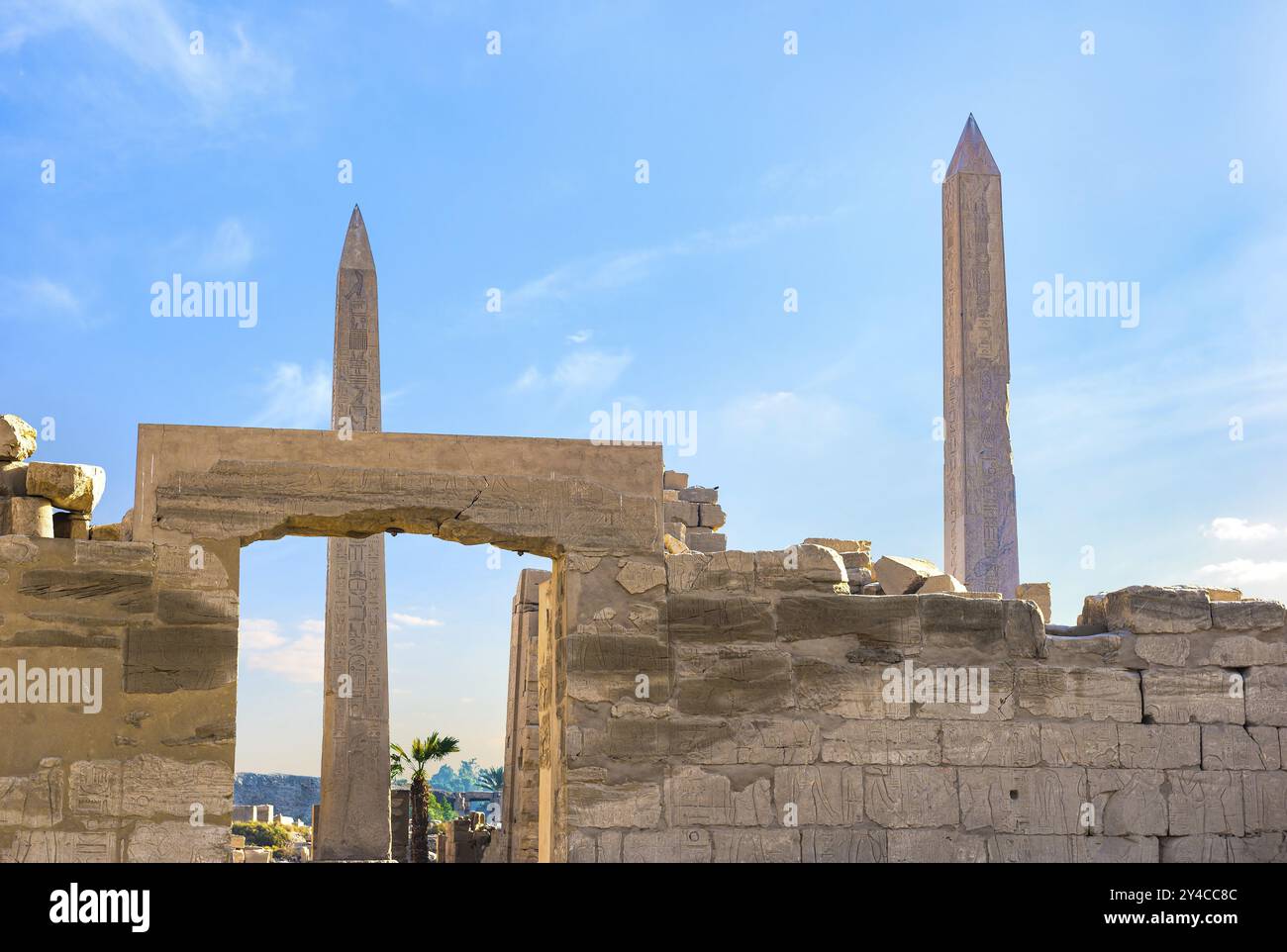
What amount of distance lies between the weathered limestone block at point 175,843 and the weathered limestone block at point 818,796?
2.49 m

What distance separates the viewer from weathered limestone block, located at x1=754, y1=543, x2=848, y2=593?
6652 millimetres

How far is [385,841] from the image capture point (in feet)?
49.4

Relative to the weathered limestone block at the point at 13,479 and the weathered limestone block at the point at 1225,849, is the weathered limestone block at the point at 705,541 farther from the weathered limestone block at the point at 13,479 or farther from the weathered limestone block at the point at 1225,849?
the weathered limestone block at the point at 13,479

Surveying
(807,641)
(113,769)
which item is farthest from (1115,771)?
(113,769)

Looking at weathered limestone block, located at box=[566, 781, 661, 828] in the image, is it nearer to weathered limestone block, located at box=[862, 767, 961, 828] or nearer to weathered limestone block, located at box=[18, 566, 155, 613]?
weathered limestone block, located at box=[862, 767, 961, 828]

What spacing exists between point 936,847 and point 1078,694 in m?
1.01

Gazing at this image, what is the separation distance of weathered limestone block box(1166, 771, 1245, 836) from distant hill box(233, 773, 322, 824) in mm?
32955

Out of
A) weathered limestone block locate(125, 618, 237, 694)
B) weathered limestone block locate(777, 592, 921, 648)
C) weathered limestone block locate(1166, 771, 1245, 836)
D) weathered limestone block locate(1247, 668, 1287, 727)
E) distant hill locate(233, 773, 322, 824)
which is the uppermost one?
weathered limestone block locate(777, 592, 921, 648)

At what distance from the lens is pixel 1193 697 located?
6.72 meters

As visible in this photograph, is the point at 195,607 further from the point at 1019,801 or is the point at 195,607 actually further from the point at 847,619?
the point at 1019,801

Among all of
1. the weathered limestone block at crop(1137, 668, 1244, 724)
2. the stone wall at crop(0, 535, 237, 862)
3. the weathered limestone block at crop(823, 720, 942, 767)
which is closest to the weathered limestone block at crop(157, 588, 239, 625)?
the stone wall at crop(0, 535, 237, 862)
